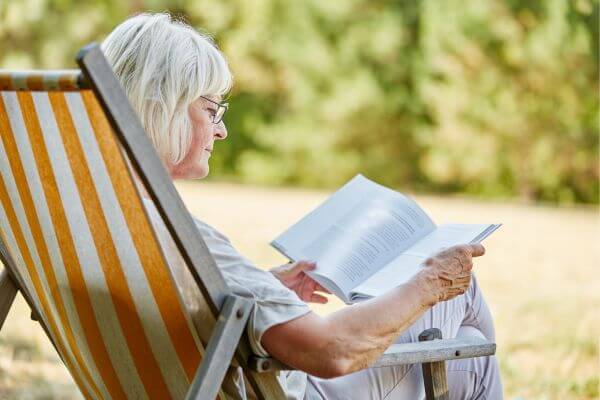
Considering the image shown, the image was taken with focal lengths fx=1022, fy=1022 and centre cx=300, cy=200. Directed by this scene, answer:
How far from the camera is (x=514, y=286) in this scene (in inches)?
283

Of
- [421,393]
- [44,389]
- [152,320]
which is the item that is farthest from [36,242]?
[44,389]

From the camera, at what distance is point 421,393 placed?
7.40ft

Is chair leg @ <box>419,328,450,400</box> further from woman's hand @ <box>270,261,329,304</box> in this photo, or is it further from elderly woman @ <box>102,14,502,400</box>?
woman's hand @ <box>270,261,329,304</box>

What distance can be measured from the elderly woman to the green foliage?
1077 centimetres

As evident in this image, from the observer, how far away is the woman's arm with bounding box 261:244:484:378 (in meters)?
1.79

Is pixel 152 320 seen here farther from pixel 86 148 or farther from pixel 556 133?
pixel 556 133

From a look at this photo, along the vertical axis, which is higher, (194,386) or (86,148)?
(86,148)

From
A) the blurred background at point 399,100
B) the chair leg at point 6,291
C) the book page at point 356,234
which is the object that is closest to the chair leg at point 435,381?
the book page at point 356,234

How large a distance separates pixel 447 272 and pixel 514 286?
17.4 ft

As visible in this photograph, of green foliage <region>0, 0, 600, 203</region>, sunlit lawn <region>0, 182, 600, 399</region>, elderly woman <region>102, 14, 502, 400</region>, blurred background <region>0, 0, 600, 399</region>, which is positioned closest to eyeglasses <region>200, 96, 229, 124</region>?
elderly woman <region>102, 14, 502, 400</region>

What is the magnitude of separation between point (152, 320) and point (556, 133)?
11363mm

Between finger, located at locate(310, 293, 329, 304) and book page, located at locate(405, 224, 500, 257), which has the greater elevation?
book page, located at locate(405, 224, 500, 257)

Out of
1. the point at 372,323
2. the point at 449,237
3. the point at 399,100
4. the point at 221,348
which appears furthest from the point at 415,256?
the point at 399,100

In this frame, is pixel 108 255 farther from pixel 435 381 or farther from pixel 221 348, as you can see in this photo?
pixel 435 381
